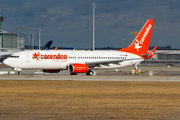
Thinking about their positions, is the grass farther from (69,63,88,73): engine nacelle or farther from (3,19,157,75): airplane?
(3,19,157,75): airplane

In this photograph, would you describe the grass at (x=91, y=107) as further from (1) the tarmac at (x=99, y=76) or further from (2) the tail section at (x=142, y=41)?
(2) the tail section at (x=142, y=41)

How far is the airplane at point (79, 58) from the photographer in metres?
47.9

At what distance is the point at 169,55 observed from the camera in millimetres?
135875

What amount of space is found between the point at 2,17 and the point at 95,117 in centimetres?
19390

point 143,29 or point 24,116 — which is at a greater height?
point 143,29

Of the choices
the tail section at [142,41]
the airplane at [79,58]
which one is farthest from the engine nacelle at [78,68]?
the tail section at [142,41]

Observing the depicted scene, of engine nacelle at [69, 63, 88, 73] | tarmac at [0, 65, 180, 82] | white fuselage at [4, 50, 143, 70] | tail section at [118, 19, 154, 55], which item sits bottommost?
tarmac at [0, 65, 180, 82]

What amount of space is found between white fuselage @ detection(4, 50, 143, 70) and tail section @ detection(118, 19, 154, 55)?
2751 mm

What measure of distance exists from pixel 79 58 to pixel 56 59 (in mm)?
4191

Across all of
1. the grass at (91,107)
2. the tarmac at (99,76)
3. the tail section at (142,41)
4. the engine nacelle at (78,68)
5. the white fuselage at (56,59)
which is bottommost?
the grass at (91,107)

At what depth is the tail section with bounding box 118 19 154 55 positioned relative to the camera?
5522cm

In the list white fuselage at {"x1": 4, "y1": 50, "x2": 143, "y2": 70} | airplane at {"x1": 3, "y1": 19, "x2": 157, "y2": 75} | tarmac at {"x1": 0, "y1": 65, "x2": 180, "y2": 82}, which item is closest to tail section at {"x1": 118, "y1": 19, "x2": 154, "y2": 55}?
airplane at {"x1": 3, "y1": 19, "x2": 157, "y2": 75}

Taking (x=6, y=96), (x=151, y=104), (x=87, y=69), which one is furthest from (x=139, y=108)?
(x=87, y=69)

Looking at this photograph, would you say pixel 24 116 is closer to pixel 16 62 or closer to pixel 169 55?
pixel 16 62
